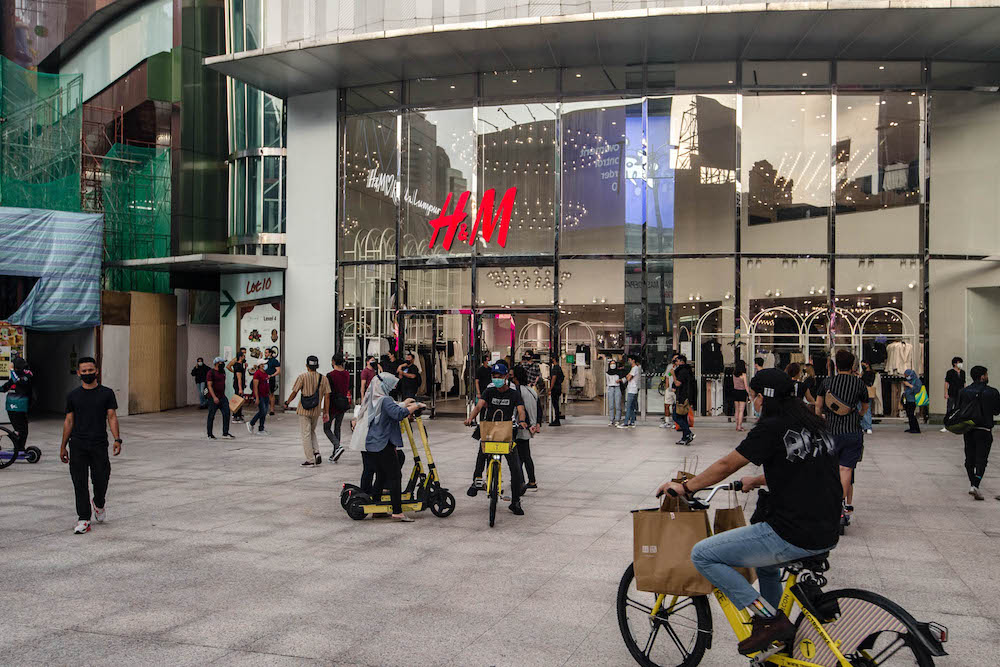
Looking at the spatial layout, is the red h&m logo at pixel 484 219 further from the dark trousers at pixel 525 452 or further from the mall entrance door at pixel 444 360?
the dark trousers at pixel 525 452

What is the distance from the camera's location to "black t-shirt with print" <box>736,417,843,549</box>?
12.8 feet

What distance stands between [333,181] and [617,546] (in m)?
17.6

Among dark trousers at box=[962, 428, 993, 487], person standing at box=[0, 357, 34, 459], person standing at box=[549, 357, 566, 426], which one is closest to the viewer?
dark trousers at box=[962, 428, 993, 487]

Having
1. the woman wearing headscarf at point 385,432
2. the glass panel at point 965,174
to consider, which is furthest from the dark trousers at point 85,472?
the glass panel at point 965,174

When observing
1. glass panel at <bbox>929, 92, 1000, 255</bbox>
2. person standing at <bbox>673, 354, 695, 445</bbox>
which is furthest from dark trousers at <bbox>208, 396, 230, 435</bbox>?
glass panel at <bbox>929, 92, 1000, 255</bbox>

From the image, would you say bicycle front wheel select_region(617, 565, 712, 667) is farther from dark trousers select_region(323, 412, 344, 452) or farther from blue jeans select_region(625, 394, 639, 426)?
blue jeans select_region(625, 394, 639, 426)

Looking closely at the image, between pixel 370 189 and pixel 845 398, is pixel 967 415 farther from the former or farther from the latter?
pixel 370 189

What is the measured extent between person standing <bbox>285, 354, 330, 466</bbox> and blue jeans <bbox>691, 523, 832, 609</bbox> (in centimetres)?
962

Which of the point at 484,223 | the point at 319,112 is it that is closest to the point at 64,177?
the point at 319,112

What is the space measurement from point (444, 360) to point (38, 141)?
489 inches

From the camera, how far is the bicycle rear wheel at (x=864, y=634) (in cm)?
362

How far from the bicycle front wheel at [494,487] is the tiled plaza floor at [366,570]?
0.20m

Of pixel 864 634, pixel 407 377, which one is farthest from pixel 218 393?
pixel 864 634

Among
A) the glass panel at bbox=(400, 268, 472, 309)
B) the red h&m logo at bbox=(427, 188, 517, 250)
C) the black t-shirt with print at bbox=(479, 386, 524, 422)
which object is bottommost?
the black t-shirt with print at bbox=(479, 386, 524, 422)
